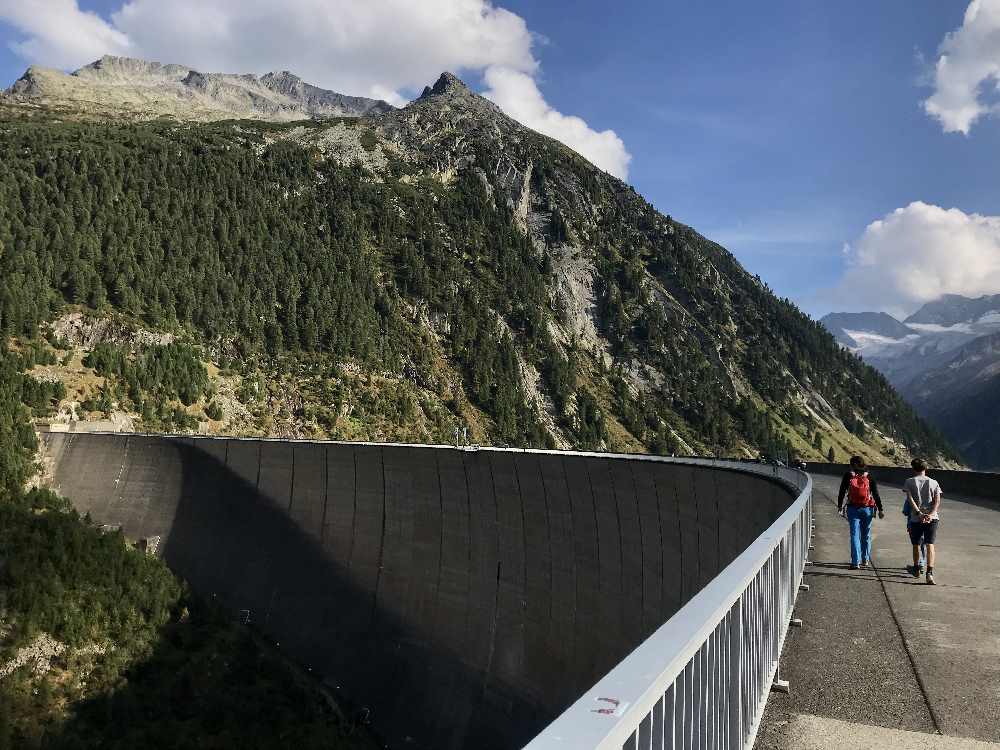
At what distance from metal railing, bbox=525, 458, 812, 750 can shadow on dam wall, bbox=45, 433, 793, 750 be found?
9602mm

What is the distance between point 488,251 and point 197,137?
62109mm

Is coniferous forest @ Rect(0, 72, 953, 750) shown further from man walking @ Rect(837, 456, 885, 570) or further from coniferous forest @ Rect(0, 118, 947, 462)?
man walking @ Rect(837, 456, 885, 570)

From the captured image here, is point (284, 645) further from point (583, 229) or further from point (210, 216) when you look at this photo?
point (583, 229)

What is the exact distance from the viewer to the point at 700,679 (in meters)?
3.88

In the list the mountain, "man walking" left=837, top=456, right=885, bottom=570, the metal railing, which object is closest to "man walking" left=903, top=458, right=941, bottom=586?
"man walking" left=837, top=456, right=885, bottom=570

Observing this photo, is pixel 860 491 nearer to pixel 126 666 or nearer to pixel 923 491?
pixel 923 491

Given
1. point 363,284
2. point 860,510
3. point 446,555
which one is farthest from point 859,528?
point 363,284

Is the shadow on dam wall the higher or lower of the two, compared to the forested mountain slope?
higher

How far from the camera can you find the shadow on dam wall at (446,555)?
23109 mm

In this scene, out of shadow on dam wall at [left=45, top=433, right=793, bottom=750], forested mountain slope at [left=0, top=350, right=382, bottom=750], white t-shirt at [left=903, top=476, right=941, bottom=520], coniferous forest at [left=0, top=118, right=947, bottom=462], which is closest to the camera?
white t-shirt at [left=903, top=476, right=941, bottom=520]

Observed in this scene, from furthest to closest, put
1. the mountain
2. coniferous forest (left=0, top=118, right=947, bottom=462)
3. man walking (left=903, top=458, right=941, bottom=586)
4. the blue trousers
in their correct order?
coniferous forest (left=0, top=118, right=947, bottom=462)
the mountain
the blue trousers
man walking (left=903, top=458, right=941, bottom=586)

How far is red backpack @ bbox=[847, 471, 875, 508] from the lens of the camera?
1282 centimetres

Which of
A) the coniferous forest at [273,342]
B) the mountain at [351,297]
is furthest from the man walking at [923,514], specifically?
the mountain at [351,297]

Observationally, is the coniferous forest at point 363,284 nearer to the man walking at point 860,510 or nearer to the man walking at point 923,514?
the man walking at point 860,510
